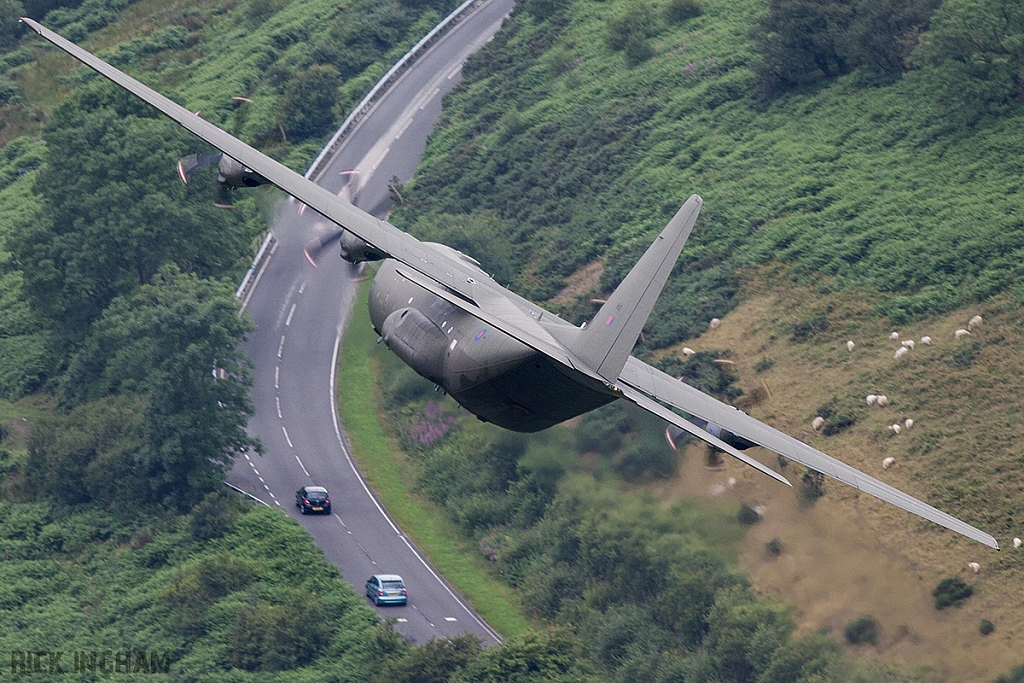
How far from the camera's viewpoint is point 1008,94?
3438 inches

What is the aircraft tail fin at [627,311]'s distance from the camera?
42.7 metres

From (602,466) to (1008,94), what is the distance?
42.0m

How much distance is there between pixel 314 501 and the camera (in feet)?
261

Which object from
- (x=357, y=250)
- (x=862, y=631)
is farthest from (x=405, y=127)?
(x=862, y=631)

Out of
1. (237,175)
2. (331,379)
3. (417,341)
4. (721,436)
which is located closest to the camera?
(721,436)

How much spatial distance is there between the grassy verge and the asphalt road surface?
65 centimetres

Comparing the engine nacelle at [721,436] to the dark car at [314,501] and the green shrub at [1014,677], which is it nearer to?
the green shrub at [1014,677]

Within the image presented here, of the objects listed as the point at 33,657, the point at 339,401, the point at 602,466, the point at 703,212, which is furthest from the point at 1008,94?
the point at 33,657

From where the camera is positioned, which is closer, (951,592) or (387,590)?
(951,592)

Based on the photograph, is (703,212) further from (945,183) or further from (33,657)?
(33,657)

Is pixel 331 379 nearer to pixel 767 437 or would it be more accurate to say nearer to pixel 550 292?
pixel 550 292

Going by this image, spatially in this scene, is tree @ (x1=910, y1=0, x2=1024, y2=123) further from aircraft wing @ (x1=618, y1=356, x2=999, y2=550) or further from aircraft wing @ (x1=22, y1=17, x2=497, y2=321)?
aircraft wing @ (x1=22, y1=17, x2=497, y2=321)

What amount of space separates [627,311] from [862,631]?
23.1 meters

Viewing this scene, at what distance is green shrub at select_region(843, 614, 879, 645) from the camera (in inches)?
2244
